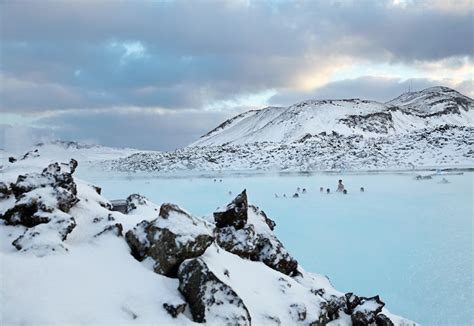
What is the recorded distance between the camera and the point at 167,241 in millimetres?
3773

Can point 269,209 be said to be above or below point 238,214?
below

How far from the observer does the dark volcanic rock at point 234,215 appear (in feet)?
17.5

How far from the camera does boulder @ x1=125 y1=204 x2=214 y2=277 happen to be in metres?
3.70

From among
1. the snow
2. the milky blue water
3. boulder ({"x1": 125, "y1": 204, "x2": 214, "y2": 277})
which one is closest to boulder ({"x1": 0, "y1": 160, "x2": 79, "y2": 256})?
the snow

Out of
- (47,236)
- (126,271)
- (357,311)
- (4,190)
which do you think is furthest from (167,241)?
(357,311)

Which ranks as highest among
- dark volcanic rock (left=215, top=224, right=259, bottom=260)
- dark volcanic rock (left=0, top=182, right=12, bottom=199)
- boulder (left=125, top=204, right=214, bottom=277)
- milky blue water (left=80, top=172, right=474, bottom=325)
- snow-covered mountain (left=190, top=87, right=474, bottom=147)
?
snow-covered mountain (left=190, top=87, right=474, bottom=147)

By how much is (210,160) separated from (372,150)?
13.2m

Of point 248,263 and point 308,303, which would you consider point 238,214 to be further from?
point 308,303

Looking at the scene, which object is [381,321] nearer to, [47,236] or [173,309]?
[173,309]

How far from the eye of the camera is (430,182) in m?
20.8

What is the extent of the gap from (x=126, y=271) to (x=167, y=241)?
428mm

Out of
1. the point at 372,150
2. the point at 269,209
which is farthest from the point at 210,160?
the point at 269,209

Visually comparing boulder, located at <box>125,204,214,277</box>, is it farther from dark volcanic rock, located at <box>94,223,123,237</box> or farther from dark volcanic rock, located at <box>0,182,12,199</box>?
dark volcanic rock, located at <box>0,182,12,199</box>

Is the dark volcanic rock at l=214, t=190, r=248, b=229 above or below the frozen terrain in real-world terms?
below
